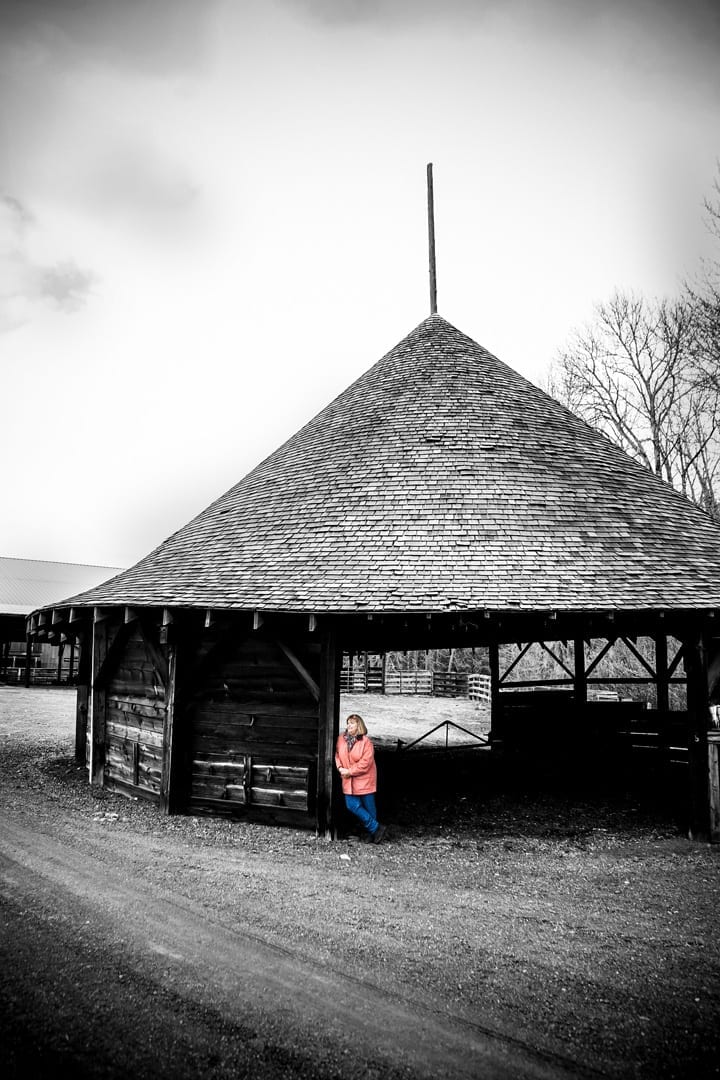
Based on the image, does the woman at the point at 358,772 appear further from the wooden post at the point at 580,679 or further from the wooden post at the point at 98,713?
the wooden post at the point at 580,679

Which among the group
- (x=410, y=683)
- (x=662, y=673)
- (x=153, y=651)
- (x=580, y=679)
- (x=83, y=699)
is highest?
(x=153, y=651)

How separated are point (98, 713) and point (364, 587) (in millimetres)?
5818

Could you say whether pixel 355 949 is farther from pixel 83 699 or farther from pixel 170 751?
pixel 83 699

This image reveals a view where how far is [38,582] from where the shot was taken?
38.5 m

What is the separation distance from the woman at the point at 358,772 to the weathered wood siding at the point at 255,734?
0.63 meters

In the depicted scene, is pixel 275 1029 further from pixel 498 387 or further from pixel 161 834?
pixel 498 387

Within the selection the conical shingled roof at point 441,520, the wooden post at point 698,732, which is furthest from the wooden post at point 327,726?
the wooden post at point 698,732

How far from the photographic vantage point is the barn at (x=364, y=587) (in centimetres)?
842

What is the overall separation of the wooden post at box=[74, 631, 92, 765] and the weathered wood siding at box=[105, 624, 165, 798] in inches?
94.2

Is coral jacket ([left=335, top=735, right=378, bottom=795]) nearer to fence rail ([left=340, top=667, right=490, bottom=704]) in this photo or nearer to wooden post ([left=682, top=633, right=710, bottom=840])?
wooden post ([left=682, top=633, right=710, bottom=840])

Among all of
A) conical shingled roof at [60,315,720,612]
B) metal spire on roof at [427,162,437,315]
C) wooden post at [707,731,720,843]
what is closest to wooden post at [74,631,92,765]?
conical shingled roof at [60,315,720,612]

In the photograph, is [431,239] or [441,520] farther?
[431,239]

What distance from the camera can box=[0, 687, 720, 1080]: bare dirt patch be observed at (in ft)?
12.7

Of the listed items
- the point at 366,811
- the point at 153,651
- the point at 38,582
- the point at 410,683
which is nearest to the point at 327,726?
the point at 366,811
